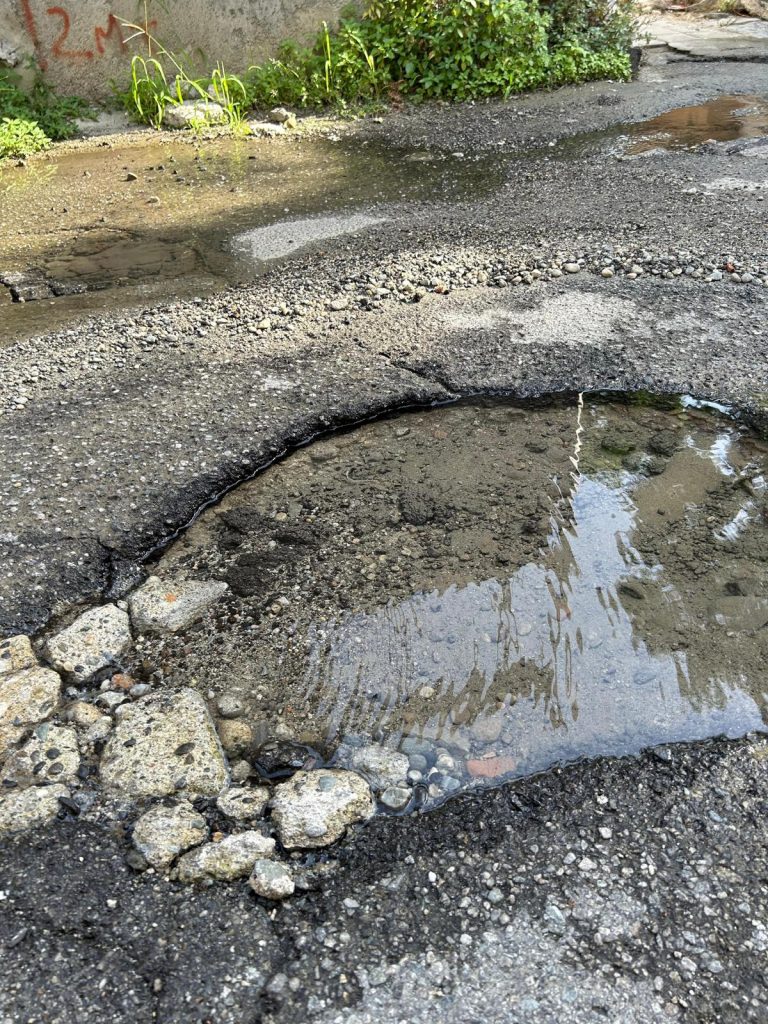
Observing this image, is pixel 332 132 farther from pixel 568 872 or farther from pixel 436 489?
pixel 568 872

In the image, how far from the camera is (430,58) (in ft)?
24.4

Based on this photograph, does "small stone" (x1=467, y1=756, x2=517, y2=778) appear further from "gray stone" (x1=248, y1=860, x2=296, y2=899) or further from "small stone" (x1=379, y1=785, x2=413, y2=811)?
"gray stone" (x1=248, y1=860, x2=296, y2=899)

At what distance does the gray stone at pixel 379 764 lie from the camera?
192 cm

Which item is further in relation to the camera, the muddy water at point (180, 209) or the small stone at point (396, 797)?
the muddy water at point (180, 209)

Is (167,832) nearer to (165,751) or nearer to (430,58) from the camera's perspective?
(165,751)

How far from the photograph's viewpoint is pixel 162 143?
702 centimetres

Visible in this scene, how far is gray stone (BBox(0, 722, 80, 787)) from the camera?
1.93m

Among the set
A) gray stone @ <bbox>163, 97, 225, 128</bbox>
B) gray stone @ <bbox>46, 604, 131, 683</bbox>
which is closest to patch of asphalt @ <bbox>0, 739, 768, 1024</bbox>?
gray stone @ <bbox>46, 604, 131, 683</bbox>

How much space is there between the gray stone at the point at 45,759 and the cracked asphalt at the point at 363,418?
17 centimetres

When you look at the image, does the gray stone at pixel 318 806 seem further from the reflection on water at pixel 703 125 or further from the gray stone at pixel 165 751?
the reflection on water at pixel 703 125

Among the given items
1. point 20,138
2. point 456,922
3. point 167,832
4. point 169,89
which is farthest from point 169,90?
point 456,922

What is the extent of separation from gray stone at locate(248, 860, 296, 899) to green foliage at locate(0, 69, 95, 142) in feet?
24.2

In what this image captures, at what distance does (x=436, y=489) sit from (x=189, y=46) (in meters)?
6.73

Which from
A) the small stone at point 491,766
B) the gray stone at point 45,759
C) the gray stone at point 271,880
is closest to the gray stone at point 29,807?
the gray stone at point 45,759
